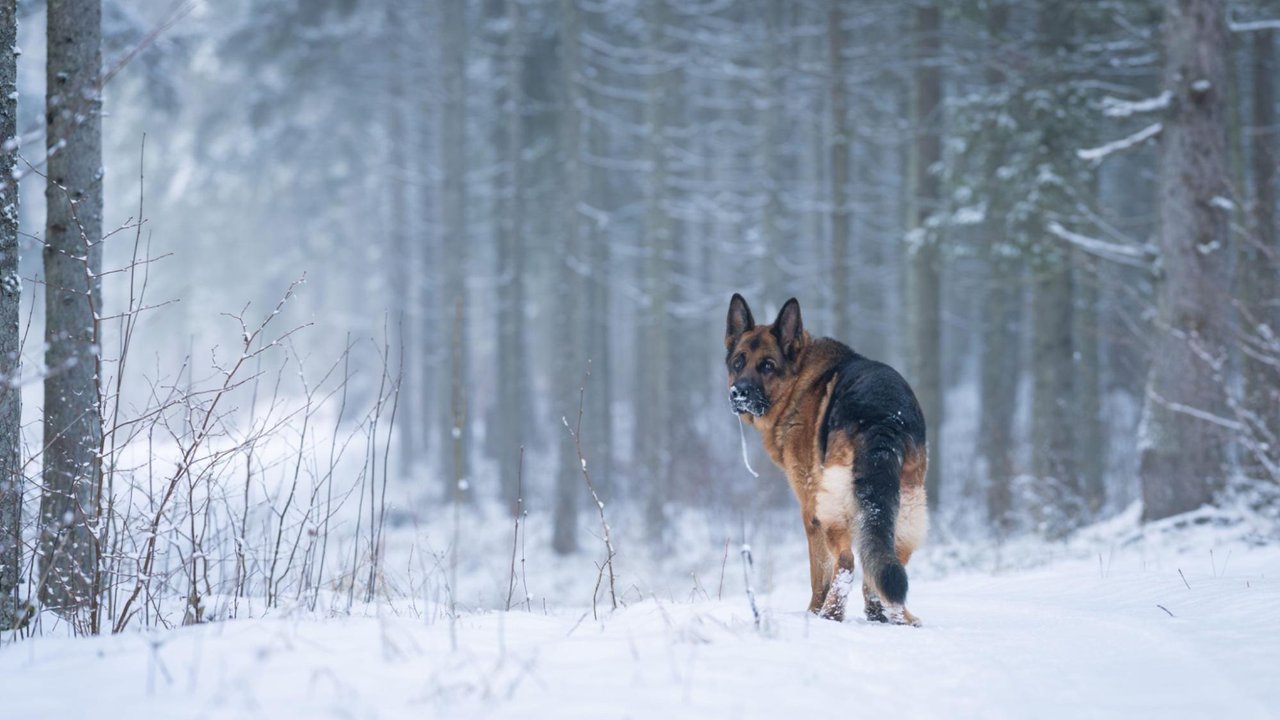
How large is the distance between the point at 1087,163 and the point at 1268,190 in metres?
2.57

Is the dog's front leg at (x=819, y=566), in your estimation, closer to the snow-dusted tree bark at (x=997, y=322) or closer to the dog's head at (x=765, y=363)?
the dog's head at (x=765, y=363)

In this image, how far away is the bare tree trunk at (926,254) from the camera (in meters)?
14.1

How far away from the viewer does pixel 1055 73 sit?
12.7 m

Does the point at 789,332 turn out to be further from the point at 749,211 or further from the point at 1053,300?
the point at 749,211

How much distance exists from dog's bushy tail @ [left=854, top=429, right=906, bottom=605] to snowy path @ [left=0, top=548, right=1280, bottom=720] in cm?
25

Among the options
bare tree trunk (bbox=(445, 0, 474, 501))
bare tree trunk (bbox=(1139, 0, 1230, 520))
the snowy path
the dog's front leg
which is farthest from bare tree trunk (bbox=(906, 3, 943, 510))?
bare tree trunk (bbox=(445, 0, 474, 501))

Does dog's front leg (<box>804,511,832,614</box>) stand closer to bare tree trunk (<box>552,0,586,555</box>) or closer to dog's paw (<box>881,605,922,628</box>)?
dog's paw (<box>881,605,922,628</box>)

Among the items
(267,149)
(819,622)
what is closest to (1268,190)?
(819,622)

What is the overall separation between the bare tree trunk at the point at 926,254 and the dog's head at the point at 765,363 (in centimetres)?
864

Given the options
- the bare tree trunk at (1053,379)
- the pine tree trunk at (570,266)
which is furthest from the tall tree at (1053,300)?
the pine tree trunk at (570,266)

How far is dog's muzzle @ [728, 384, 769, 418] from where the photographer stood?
18.8 feet

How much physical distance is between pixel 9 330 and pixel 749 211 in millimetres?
20736

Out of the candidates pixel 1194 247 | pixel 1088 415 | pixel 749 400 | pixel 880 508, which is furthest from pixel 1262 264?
pixel 880 508

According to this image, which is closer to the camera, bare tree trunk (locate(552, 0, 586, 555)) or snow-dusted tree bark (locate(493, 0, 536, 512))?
bare tree trunk (locate(552, 0, 586, 555))
